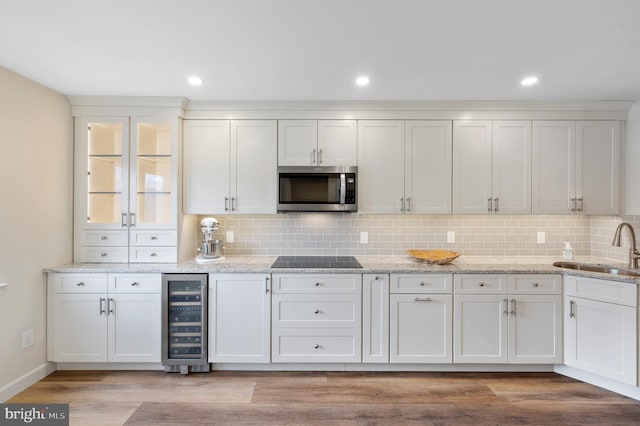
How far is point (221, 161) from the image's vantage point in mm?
3229

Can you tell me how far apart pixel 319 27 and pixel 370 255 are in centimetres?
233

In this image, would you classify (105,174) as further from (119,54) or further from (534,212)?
(534,212)

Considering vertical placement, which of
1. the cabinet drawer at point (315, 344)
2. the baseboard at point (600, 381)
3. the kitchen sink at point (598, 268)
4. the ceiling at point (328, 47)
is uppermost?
the ceiling at point (328, 47)

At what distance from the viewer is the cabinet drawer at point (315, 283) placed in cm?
291

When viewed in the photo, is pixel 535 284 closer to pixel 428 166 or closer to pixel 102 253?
pixel 428 166

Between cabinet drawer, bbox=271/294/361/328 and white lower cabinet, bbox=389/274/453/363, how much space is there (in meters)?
0.35

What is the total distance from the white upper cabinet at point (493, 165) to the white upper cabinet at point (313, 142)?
1.02 meters

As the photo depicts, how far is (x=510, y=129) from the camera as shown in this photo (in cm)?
319

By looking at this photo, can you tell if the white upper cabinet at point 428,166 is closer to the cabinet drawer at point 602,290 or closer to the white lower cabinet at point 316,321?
the white lower cabinet at point 316,321

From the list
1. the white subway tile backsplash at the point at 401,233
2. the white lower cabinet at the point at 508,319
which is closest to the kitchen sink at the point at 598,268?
the white subway tile backsplash at the point at 401,233

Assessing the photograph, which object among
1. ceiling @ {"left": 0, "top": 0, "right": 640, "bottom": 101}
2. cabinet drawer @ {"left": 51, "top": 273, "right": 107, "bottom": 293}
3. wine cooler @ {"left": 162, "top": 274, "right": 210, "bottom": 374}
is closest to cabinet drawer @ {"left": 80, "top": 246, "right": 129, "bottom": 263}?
cabinet drawer @ {"left": 51, "top": 273, "right": 107, "bottom": 293}

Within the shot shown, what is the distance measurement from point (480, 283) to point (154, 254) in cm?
293

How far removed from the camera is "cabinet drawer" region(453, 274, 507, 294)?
114 inches

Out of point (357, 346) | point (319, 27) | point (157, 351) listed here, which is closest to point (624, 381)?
point (357, 346)
